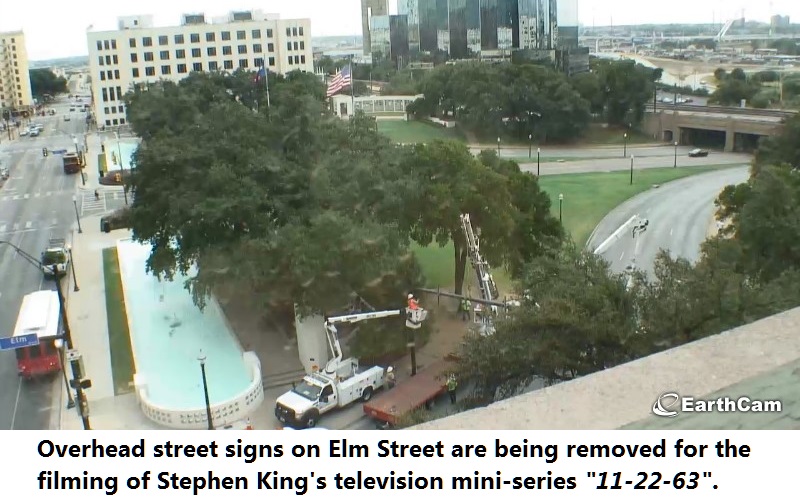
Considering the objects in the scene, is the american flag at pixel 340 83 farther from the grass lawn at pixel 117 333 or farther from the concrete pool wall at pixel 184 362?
the concrete pool wall at pixel 184 362

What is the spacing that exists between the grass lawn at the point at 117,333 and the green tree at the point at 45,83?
2628 centimetres

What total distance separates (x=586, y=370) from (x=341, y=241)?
7.31ft

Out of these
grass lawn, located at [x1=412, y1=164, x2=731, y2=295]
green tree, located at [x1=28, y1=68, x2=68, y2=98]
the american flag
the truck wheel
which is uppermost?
green tree, located at [x1=28, y1=68, x2=68, y2=98]

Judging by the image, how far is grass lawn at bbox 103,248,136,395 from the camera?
225 inches

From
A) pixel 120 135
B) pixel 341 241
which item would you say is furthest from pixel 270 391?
pixel 120 135

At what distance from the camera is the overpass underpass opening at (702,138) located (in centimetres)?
1853

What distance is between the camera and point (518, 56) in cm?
2191

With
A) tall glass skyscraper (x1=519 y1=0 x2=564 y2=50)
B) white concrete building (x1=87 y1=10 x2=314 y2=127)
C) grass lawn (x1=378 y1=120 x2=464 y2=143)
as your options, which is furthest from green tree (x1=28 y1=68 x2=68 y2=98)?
grass lawn (x1=378 y1=120 x2=464 y2=143)

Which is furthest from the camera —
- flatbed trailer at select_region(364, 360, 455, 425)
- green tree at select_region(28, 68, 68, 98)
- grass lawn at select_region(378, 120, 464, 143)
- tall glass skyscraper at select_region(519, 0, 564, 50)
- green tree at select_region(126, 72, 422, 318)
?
green tree at select_region(28, 68, 68, 98)


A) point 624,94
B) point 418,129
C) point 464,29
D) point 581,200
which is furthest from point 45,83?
point 581,200

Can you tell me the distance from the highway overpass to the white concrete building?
10.0 m

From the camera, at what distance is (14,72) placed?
2373 centimetres

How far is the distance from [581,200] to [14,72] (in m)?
19.5

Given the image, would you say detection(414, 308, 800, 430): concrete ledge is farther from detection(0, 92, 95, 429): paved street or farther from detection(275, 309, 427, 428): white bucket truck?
detection(0, 92, 95, 429): paved street
